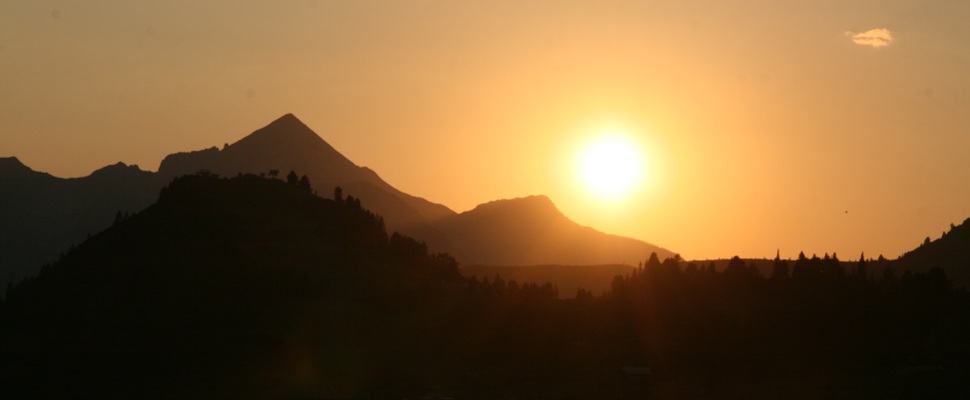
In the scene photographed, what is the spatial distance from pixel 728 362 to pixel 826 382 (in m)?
16.8

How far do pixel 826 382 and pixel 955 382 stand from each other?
17.6 metres

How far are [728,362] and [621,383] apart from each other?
19453 mm

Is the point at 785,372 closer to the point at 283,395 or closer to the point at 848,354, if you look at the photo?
the point at 848,354

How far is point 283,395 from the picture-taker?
180750 millimetres

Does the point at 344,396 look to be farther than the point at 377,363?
No

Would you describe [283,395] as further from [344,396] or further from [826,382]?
[826,382]

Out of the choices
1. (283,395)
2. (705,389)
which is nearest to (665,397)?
(705,389)

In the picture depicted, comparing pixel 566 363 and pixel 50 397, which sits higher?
pixel 566 363

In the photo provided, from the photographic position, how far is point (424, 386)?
18438 cm

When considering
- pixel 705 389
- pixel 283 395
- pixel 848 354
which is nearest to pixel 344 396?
pixel 283 395

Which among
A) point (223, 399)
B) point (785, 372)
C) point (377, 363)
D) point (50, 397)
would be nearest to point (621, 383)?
point (785, 372)

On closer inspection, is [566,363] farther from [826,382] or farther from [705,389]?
[826,382]

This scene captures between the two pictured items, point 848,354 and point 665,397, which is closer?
point 665,397

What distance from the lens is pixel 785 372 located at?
626ft
